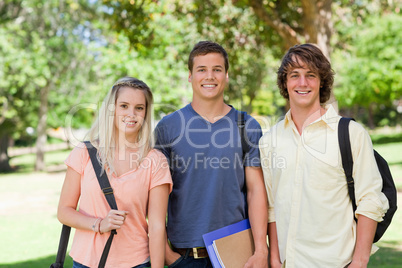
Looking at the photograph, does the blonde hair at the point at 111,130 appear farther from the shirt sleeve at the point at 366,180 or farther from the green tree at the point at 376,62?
the green tree at the point at 376,62

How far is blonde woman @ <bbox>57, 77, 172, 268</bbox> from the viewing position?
9.64 feet

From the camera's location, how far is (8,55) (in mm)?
23766

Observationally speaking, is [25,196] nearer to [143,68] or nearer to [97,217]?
[143,68]

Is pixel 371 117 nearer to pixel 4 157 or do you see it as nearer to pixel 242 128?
pixel 4 157

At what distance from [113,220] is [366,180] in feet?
5.36

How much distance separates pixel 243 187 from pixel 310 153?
27.8 inches

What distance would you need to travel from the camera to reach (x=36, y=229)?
12.2 m

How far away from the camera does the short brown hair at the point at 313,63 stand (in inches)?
122

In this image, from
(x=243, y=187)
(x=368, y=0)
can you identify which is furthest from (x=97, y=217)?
(x=368, y=0)

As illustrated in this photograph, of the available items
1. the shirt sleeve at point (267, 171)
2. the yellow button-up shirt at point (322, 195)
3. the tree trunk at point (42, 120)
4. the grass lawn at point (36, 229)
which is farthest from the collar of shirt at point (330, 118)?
the tree trunk at point (42, 120)

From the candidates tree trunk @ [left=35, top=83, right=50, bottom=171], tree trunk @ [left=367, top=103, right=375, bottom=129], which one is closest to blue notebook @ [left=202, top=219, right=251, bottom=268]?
tree trunk @ [left=35, top=83, right=50, bottom=171]

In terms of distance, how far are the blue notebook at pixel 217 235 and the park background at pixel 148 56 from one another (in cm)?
214

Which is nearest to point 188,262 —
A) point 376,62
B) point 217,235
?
point 217,235

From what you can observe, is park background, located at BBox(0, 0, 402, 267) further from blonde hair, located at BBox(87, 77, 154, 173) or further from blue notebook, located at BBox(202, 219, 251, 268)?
blue notebook, located at BBox(202, 219, 251, 268)
